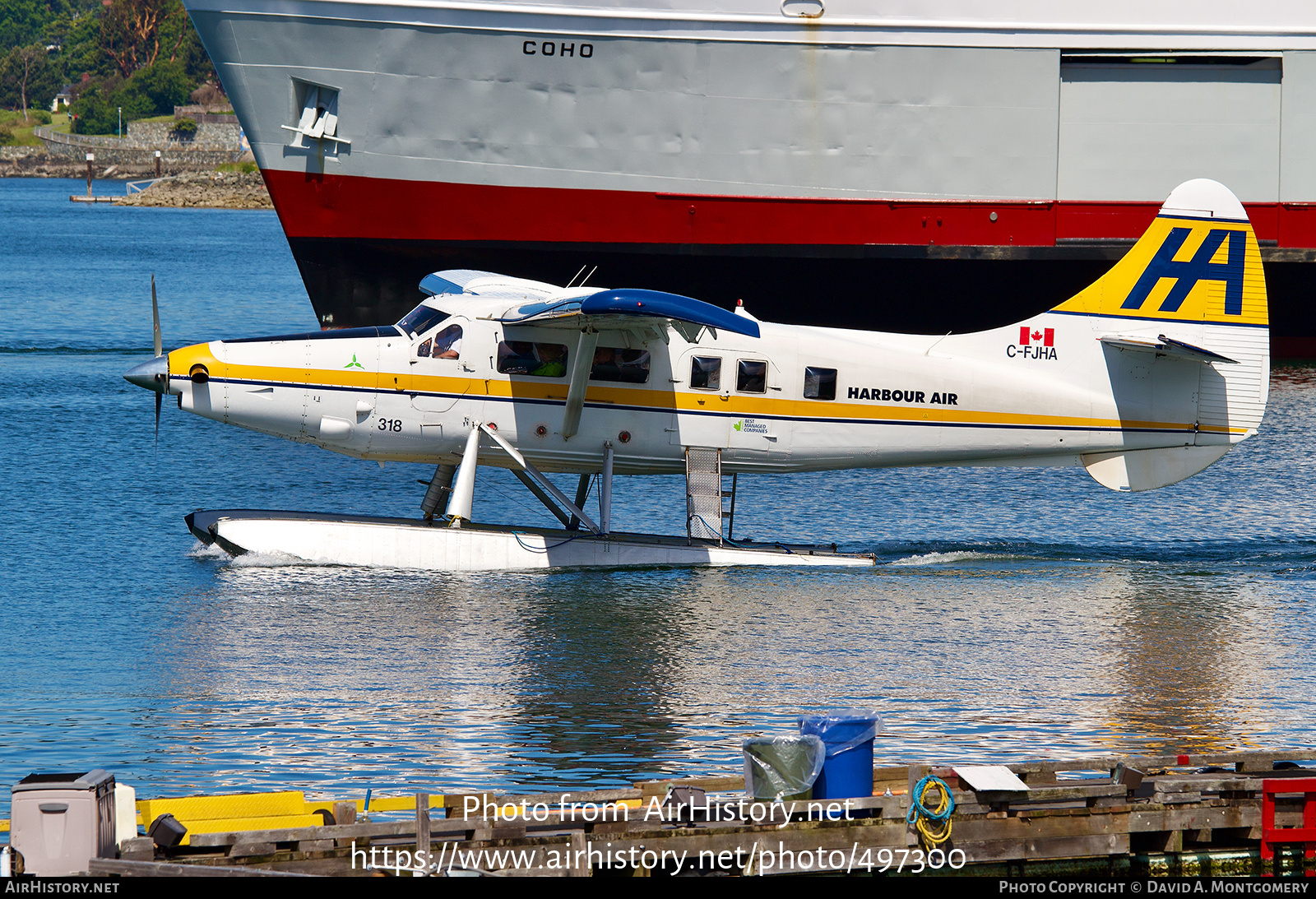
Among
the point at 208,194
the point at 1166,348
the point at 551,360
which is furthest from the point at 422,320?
the point at 208,194

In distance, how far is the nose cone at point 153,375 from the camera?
14.0 m

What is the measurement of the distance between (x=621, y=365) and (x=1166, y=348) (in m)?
5.94

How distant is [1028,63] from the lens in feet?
84.5

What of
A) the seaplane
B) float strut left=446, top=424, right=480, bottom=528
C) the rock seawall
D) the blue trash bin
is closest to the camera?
the blue trash bin

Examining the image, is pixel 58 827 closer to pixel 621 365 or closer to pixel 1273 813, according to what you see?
pixel 1273 813

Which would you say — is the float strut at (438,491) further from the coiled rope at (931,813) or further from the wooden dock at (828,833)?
the coiled rope at (931,813)

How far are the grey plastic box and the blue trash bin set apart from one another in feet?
12.5

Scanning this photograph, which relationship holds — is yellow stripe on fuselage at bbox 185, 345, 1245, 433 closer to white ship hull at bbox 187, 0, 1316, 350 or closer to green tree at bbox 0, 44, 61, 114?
white ship hull at bbox 187, 0, 1316, 350

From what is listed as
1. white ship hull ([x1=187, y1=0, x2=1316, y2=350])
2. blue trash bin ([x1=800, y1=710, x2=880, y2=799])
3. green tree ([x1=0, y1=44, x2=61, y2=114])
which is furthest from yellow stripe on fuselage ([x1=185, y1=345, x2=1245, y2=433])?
green tree ([x1=0, y1=44, x2=61, y2=114])

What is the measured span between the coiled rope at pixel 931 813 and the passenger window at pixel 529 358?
26.7 feet

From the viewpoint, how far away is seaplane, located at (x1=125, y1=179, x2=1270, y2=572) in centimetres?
1470

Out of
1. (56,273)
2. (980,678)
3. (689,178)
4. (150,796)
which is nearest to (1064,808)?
(980,678)

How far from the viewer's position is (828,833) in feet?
24.8

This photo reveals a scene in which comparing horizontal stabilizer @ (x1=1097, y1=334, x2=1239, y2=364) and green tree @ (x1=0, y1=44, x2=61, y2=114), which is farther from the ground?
green tree @ (x1=0, y1=44, x2=61, y2=114)
